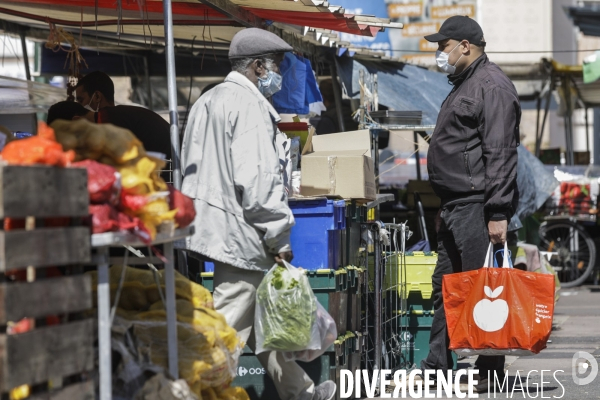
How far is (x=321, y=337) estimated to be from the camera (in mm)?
5133

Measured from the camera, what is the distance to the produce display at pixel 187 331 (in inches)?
167

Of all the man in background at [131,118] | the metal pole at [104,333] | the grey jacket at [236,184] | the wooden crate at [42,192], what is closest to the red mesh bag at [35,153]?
the wooden crate at [42,192]

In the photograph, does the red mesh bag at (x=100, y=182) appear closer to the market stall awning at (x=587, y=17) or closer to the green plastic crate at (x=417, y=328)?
the green plastic crate at (x=417, y=328)

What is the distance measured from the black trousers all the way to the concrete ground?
0.83 ft

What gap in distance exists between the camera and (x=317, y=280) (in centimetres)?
572

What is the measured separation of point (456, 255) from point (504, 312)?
24.8 inches

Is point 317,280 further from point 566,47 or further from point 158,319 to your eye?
point 566,47

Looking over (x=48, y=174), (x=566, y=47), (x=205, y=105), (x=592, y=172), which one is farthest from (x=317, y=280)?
(x=566, y=47)

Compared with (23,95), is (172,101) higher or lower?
lower

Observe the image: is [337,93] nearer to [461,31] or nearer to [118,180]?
[461,31]

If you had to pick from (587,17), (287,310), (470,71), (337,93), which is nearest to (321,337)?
(287,310)

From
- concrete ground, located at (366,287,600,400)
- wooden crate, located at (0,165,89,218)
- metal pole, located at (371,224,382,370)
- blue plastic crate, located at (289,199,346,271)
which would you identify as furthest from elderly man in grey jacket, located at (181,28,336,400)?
concrete ground, located at (366,287,600,400)

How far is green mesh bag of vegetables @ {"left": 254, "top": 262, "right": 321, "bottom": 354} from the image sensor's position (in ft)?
16.1

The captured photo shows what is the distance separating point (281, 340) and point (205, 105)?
1242mm
